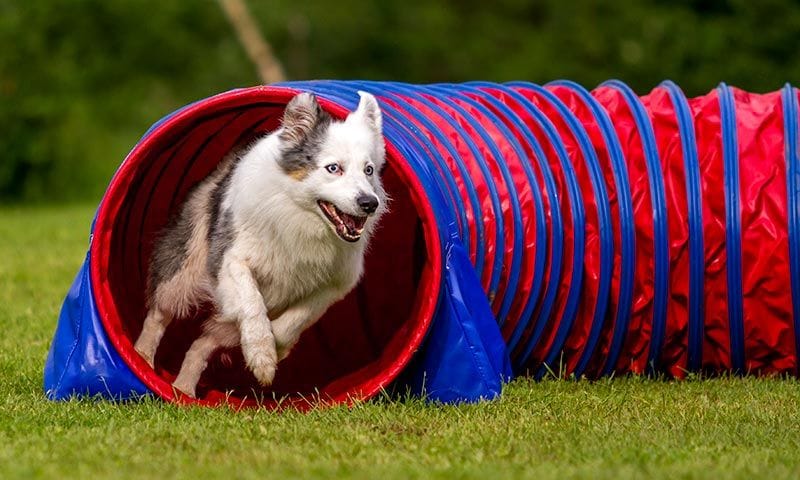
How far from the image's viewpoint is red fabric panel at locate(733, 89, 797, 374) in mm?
6535

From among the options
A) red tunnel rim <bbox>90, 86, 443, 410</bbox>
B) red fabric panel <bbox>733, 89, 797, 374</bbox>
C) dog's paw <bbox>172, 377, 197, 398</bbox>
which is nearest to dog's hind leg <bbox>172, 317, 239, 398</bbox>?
dog's paw <bbox>172, 377, 197, 398</bbox>

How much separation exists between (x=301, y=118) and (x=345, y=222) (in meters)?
0.49

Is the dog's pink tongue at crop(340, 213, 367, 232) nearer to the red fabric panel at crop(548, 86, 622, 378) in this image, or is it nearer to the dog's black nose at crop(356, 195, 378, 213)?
the dog's black nose at crop(356, 195, 378, 213)

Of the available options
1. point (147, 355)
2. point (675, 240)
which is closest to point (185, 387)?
point (147, 355)

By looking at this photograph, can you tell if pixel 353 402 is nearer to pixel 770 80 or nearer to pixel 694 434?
pixel 694 434

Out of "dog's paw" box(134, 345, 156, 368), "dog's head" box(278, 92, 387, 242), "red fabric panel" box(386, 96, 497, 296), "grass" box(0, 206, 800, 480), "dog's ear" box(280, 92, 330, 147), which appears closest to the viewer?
"grass" box(0, 206, 800, 480)

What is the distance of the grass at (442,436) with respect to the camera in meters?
4.43

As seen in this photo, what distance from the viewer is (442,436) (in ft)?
16.6

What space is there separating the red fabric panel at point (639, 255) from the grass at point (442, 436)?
0.59ft

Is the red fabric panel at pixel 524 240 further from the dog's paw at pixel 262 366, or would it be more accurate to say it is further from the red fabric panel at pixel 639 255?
the dog's paw at pixel 262 366

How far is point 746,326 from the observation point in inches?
261

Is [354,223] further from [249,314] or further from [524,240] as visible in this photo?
[524,240]

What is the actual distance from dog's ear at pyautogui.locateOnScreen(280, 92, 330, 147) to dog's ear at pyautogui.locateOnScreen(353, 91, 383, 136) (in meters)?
0.15

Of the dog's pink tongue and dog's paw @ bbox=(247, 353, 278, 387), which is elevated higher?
the dog's pink tongue
